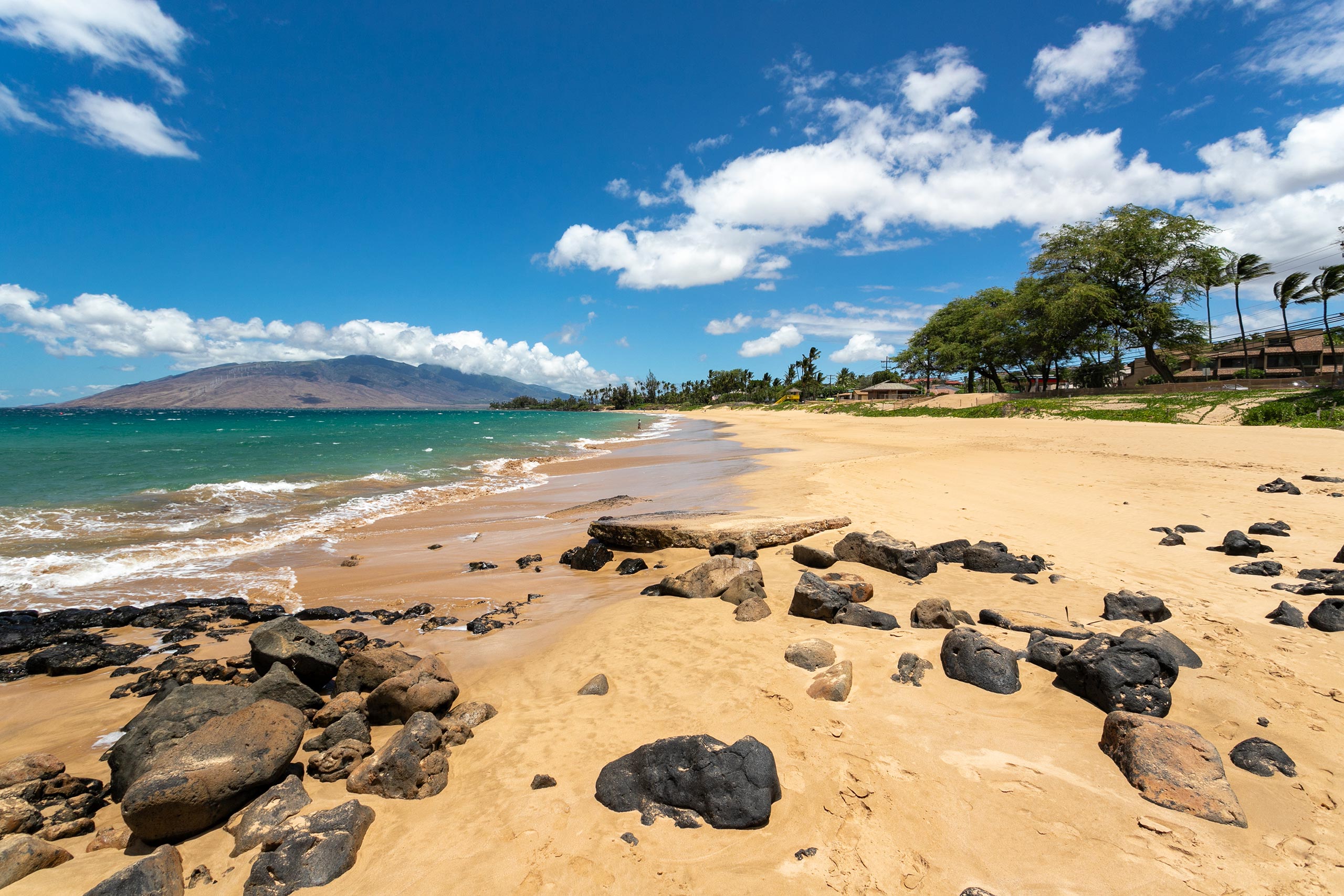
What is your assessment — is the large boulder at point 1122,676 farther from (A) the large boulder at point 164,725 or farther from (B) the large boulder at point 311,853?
(A) the large boulder at point 164,725

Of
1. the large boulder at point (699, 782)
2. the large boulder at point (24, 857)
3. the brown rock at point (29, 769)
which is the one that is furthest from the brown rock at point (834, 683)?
Answer: the brown rock at point (29, 769)

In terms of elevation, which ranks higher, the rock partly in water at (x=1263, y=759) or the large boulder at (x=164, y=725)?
the large boulder at (x=164, y=725)

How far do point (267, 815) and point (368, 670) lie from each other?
1.78 metres

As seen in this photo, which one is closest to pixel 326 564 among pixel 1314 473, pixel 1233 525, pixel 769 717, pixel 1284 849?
pixel 769 717

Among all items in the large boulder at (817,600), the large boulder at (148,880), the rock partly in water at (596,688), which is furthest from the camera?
the large boulder at (817,600)

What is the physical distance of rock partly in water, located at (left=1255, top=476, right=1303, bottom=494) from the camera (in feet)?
35.0

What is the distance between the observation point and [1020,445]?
→ 21578 mm

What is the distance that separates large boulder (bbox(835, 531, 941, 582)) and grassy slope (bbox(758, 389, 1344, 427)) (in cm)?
2502

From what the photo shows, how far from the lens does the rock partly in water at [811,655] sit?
16.4 feet

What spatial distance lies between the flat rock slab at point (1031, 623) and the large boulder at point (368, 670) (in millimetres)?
5996

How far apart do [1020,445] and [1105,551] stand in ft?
51.2

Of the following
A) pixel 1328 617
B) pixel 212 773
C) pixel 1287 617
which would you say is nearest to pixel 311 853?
pixel 212 773

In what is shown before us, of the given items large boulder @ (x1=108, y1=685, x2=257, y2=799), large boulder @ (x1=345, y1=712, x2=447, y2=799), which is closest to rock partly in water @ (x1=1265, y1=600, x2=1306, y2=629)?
large boulder @ (x1=345, y1=712, x2=447, y2=799)

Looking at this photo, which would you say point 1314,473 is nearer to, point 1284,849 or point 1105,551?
point 1105,551
